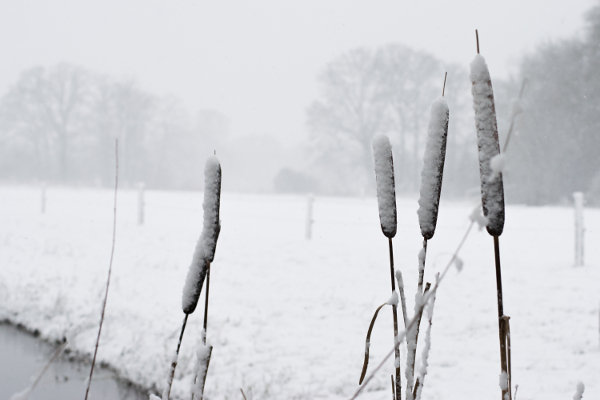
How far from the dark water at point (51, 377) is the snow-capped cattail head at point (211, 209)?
190 centimetres

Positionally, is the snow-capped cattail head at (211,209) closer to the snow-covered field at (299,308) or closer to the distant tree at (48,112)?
the snow-covered field at (299,308)

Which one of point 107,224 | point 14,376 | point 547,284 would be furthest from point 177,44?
point 107,224

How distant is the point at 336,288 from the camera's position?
4324mm

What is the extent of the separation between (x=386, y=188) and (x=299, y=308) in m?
3.31

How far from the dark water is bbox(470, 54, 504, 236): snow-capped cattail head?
2.12 meters

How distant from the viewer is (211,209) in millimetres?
465

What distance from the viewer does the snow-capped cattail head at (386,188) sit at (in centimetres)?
49

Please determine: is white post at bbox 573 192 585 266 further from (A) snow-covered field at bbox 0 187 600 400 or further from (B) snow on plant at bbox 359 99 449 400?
(B) snow on plant at bbox 359 99 449 400

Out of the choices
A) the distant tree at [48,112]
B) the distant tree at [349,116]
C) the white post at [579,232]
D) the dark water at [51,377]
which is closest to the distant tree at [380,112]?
the distant tree at [349,116]

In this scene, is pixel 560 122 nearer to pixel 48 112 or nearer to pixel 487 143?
pixel 487 143

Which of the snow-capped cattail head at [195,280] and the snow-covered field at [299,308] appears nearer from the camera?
the snow-capped cattail head at [195,280]

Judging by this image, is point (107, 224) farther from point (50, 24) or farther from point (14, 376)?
point (50, 24)

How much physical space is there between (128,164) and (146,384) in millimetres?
19771

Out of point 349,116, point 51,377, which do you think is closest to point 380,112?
point 349,116
